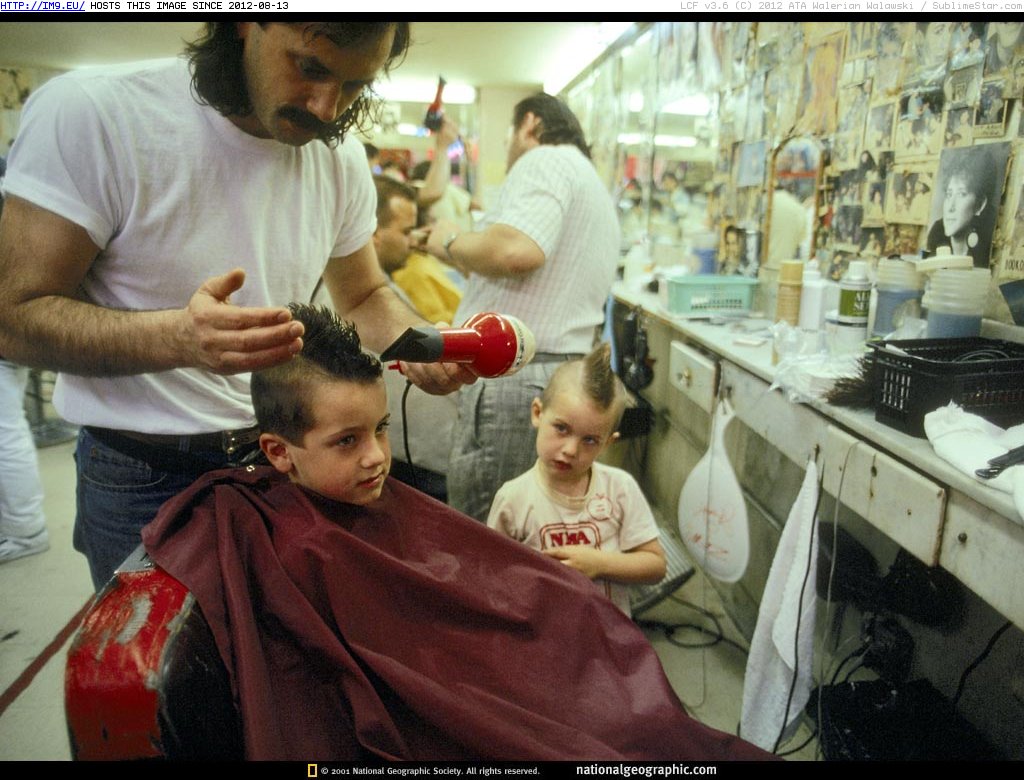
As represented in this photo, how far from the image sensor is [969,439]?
0.94m

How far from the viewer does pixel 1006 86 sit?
122 centimetres

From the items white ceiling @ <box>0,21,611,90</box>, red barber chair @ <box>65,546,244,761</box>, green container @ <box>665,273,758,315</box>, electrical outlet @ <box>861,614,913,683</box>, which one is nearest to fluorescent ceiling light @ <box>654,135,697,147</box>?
white ceiling @ <box>0,21,611,90</box>

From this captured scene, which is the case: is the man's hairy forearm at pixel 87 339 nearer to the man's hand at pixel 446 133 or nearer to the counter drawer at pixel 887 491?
the counter drawer at pixel 887 491

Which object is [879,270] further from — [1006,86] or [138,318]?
[138,318]

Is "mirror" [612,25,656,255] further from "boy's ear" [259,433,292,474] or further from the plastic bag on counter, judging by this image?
"boy's ear" [259,433,292,474]

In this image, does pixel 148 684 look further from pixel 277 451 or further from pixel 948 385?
pixel 948 385

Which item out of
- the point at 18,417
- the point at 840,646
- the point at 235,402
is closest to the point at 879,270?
the point at 840,646

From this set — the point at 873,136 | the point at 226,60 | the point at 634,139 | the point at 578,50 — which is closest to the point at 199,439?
the point at 226,60

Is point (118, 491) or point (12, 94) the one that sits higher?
point (12, 94)

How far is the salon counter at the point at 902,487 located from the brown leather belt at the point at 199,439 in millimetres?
1054

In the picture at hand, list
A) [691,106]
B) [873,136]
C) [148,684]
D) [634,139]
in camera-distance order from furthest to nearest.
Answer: [634,139]
[691,106]
[873,136]
[148,684]

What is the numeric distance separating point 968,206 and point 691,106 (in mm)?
1752

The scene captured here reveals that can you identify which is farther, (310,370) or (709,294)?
(709,294)

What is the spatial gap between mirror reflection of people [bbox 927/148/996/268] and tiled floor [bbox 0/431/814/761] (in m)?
1.22
